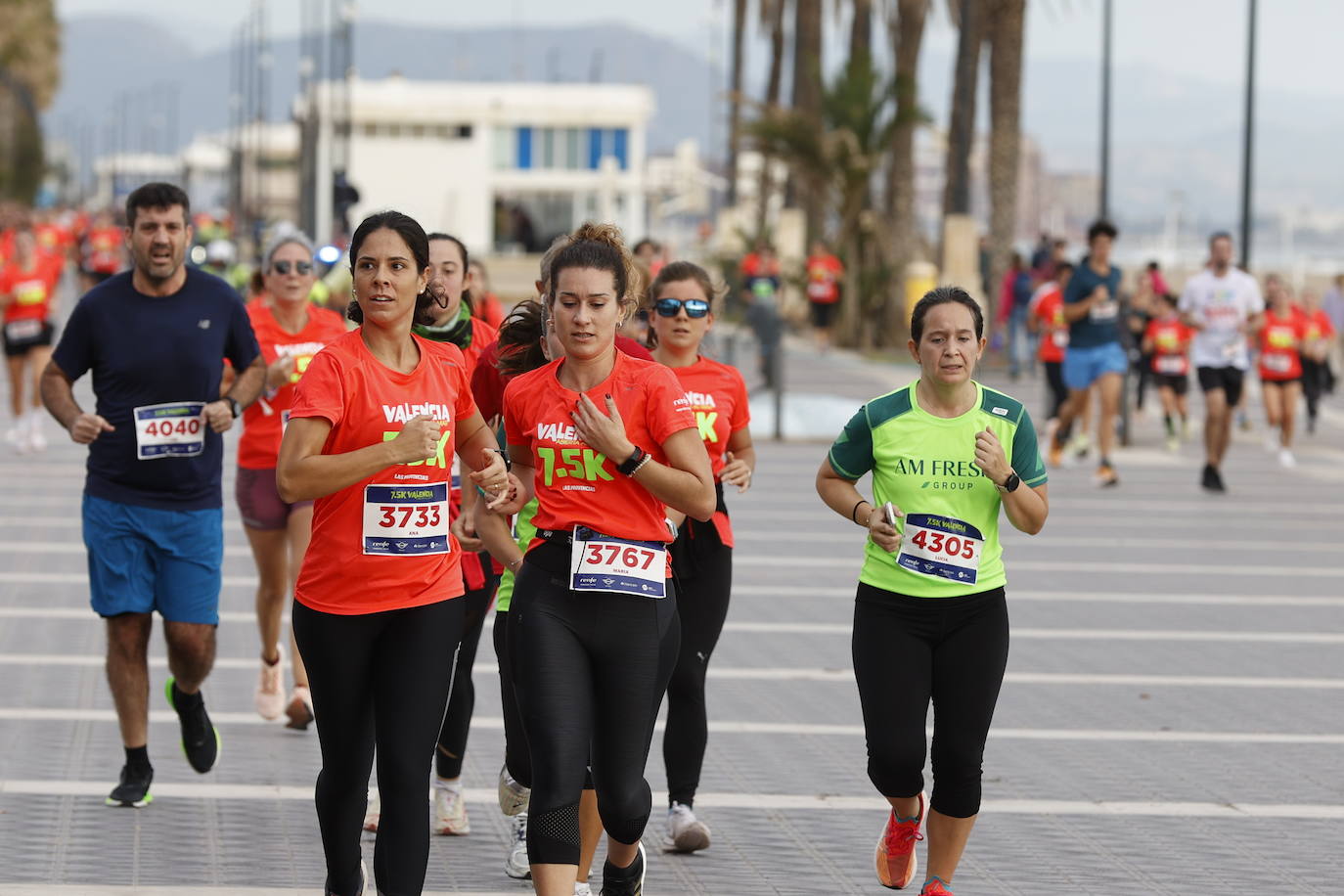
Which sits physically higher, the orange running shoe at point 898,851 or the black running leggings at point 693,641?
the black running leggings at point 693,641

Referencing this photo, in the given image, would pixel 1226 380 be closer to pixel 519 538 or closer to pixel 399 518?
pixel 519 538

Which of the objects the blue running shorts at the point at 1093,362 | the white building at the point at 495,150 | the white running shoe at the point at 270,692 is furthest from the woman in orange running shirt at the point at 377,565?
the white building at the point at 495,150

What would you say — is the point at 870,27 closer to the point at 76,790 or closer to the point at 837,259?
the point at 837,259

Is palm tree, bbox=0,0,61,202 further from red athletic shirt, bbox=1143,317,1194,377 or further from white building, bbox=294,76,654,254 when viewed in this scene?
red athletic shirt, bbox=1143,317,1194,377

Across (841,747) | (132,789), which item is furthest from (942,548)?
(132,789)

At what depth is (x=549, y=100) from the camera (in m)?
114

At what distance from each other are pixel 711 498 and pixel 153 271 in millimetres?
2590

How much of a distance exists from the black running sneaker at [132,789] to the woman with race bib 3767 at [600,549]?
7.74ft

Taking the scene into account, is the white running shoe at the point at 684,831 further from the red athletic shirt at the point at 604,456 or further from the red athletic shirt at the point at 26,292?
the red athletic shirt at the point at 26,292

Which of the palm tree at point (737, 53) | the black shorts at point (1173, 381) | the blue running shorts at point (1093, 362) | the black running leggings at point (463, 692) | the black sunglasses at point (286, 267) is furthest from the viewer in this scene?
the palm tree at point (737, 53)

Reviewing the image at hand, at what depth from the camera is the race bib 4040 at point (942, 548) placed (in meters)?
5.85

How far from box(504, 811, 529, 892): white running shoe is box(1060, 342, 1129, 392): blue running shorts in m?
12.2

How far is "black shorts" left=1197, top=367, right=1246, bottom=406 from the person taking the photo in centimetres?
1759

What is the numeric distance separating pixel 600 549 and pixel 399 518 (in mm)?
516
